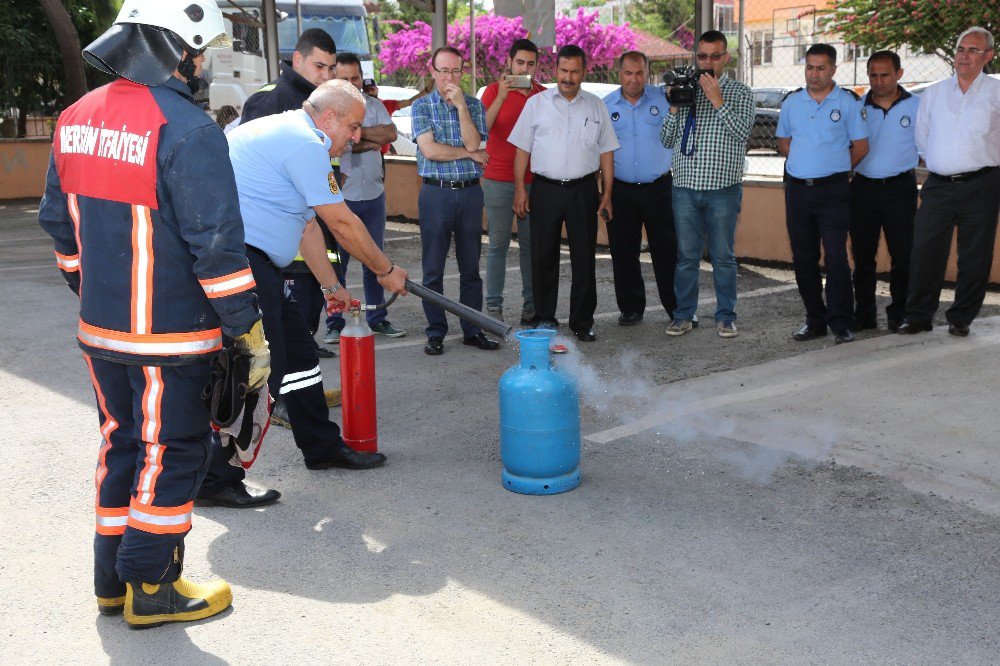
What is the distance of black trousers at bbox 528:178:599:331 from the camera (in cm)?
778

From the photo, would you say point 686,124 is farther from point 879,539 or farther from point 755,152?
point 879,539

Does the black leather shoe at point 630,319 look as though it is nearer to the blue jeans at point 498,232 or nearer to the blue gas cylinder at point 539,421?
the blue jeans at point 498,232

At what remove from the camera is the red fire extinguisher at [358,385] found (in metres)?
5.11

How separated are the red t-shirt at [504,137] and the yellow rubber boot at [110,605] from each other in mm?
5193

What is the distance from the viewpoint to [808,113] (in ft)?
24.3

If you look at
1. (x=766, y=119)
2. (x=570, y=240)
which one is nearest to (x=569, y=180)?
(x=570, y=240)

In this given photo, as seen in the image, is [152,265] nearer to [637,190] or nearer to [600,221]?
[637,190]

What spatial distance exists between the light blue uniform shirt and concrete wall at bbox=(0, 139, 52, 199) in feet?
51.9

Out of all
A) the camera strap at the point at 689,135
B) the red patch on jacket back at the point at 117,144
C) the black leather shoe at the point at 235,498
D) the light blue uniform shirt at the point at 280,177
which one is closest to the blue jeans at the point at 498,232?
the camera strap at the point at 689,135

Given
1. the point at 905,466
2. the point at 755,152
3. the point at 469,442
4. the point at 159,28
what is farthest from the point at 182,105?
the point at 755,152

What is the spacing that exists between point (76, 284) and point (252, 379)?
78 cm

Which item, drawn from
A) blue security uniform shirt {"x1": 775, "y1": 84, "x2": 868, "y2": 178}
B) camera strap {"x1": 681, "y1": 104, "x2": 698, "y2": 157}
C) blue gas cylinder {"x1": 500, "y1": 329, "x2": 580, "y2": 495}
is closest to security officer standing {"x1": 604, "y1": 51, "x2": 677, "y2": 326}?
camera strap {"x1": 681, "y1": 104, "x2": 698, "y2": 157}

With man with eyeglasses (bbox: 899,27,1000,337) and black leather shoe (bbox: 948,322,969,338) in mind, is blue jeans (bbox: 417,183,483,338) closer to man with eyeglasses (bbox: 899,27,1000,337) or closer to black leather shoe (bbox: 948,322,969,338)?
man with eyeglasses (bbox: 899,27,1000,337)

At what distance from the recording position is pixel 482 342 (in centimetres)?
757
